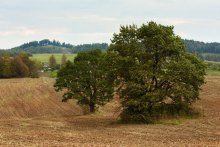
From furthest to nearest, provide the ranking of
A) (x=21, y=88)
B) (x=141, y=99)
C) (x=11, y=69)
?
(x=11, y=69) → (x=21, y=88) → (x=141, y=99)

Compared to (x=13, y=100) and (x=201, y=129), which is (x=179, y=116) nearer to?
(x=201, y=129)

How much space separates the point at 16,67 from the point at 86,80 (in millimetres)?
81222

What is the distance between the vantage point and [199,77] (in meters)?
53.0

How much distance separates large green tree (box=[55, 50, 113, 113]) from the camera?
6769 centimetres

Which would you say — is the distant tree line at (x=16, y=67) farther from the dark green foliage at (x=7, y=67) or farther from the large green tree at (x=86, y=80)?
the large green tree at (x=86, y=80)

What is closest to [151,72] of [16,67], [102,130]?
[102,130]

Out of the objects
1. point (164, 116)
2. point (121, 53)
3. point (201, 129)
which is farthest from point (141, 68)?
point (201, 129)

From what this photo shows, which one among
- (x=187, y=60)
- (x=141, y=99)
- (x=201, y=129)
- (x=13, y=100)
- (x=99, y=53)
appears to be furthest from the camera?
(x=13, y=100)

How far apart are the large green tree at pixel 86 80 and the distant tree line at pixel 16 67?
76.4 meters

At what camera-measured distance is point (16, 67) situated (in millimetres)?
144500

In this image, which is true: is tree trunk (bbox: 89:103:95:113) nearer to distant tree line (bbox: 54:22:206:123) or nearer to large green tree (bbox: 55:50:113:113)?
large green tree (bbox: 55:50:113:113)

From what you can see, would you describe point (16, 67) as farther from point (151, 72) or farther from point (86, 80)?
point (151, 72)

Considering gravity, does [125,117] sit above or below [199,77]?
below

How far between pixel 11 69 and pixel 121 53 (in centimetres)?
9661
